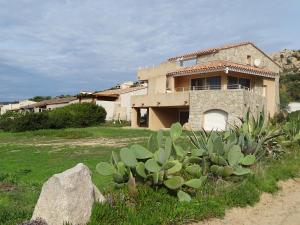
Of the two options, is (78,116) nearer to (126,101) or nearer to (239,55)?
(126,101)

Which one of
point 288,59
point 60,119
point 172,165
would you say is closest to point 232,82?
point 60,119

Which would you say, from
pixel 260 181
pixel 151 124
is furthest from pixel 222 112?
pixel 260 181

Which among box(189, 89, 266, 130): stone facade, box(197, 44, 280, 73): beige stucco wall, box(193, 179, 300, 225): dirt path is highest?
box(197, 44, 280, 73): beige stucco wall

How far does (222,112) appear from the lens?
32250mm

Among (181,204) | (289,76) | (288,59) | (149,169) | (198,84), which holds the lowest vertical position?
(181,204)

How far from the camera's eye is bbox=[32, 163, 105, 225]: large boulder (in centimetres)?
592

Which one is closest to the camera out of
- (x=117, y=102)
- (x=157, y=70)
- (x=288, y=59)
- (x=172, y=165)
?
(x=172, y=165)

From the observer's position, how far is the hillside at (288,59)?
8600 centimetres

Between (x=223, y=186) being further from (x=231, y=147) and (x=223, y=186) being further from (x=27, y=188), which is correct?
(x=27, y=188)

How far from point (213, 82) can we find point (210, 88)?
0.55 metres

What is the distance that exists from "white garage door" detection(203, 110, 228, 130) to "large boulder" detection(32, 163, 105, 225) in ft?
86.0

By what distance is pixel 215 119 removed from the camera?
32875 mm

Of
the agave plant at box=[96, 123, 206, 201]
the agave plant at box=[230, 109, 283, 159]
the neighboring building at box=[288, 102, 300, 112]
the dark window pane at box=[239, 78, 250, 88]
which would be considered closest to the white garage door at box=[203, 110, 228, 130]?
the dark window pane at box=[239, 78, 250, 88]

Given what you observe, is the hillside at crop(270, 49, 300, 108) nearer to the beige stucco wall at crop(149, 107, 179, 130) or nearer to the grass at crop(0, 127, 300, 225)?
the beige stucco wall at crop(149, 107, 179, 130)
